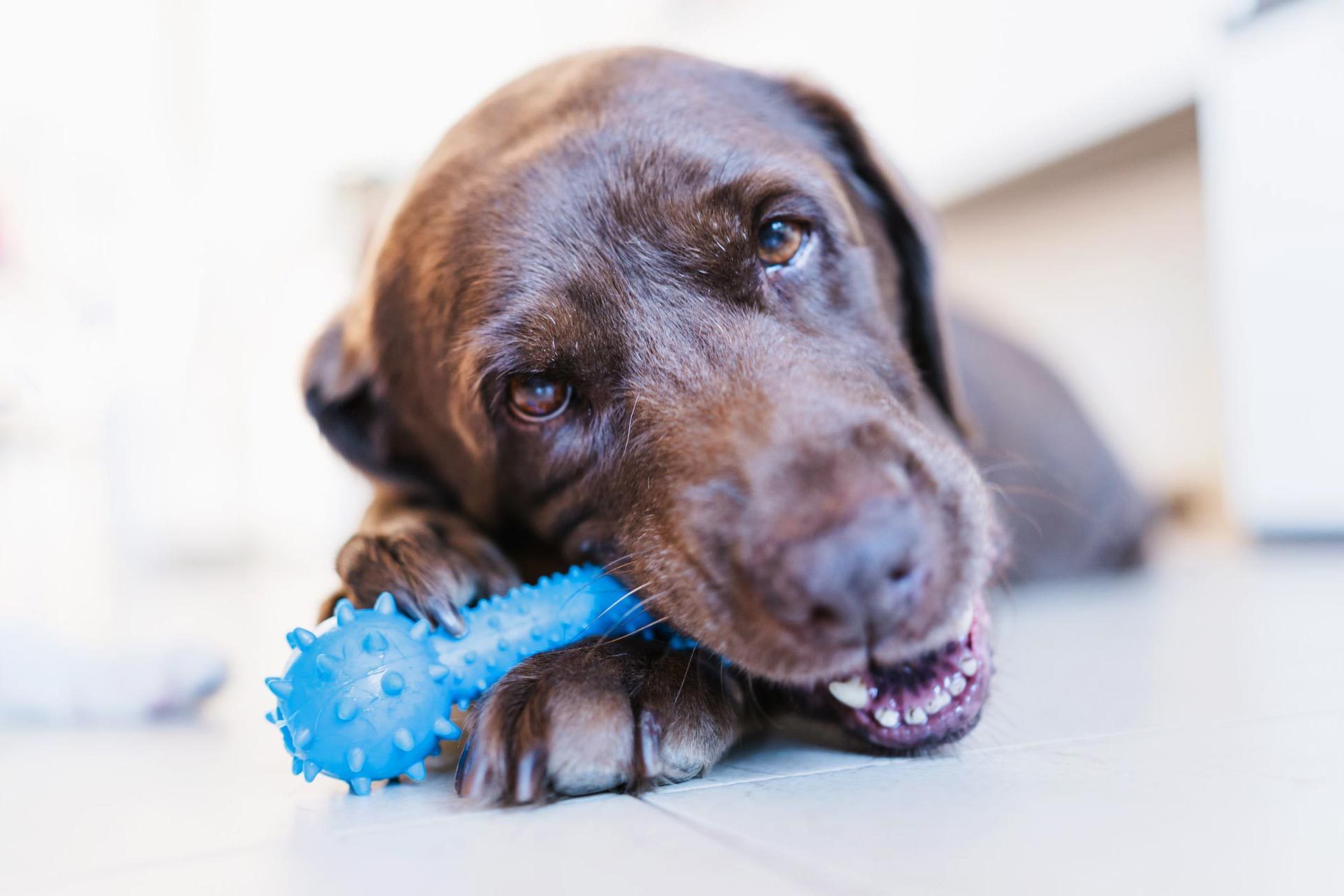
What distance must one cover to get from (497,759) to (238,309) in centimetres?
801

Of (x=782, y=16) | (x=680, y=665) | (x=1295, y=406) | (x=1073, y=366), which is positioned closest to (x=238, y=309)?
(x=782, y=16)

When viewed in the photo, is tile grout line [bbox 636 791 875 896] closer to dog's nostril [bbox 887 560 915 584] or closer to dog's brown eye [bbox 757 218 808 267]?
dog's nostril [bbox 887 560 915 584]

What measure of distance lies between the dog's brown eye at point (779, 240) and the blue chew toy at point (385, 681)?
1.99ft

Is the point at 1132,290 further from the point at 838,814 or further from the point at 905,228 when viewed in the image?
the point at 838,814

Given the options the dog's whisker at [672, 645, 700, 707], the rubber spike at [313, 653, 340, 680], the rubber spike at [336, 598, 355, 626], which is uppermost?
the rubber spike at [336, 598, 355, 626]

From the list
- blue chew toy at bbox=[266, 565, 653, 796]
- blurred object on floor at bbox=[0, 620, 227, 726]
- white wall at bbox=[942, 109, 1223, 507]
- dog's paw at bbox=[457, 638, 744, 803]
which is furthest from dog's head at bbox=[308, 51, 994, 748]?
white wall at bbox=[942, 109, 1223, 507]

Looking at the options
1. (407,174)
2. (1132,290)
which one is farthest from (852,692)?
(1132,290)

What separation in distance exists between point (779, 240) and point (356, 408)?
0.99 meters

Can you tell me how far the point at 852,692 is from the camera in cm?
136

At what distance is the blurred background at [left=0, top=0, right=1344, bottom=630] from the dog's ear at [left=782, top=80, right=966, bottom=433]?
159 millimetres

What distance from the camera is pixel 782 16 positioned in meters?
7.02

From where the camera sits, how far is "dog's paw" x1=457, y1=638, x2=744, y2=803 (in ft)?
3.89

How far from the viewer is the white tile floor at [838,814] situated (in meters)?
0.91

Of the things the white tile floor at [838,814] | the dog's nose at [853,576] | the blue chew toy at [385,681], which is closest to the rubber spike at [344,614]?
the blue chew toy at [385,681]
